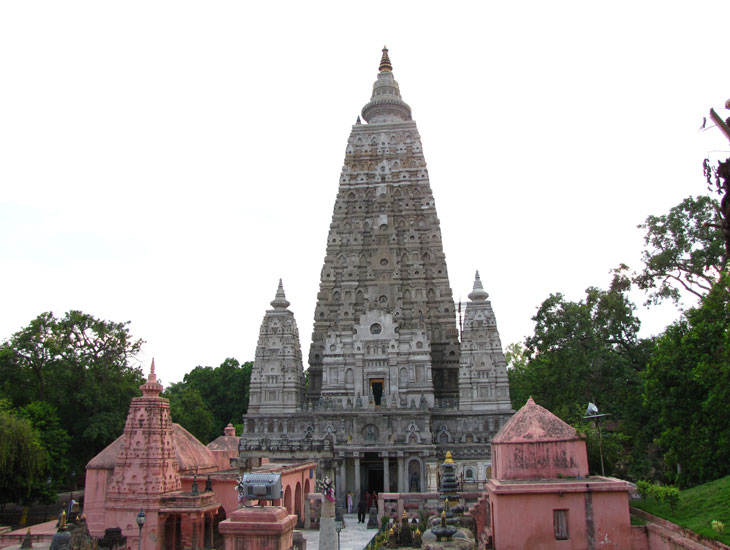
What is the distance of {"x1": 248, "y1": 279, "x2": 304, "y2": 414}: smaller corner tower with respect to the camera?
4339cm

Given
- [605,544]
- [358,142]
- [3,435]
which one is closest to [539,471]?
[605,544]

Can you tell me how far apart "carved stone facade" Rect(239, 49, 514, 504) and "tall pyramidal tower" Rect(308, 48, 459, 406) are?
0.29ft

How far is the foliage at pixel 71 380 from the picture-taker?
4000 centimetres

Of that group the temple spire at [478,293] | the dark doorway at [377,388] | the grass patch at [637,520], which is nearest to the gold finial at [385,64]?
the temple spire at [478,293]

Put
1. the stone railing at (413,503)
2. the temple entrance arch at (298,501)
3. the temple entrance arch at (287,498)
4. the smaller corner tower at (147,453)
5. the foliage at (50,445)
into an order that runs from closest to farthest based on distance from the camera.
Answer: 1. the smaller corner tower at (147,453)
2. the temple entrance arch at (287,498)
3. the stone railing at (413,503)
4. the temple entrance arch at (298,501)
5. the foliage at (50,445)

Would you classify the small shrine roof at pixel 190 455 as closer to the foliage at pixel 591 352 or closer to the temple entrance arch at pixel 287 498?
the temple entrance arch at pixel 287 498

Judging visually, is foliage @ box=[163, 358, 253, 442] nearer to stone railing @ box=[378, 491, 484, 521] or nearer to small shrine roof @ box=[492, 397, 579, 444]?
stone railing @ box=[378, 491, 484, 521]

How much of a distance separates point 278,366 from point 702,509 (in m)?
31.4

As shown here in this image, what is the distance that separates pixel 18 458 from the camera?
105 ft

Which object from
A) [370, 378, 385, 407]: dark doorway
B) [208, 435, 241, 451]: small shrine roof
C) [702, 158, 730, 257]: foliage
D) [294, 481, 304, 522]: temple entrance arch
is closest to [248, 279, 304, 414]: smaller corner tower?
[370, 378, 385, 407]: dark doorway

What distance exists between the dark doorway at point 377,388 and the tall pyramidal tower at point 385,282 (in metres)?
0.07

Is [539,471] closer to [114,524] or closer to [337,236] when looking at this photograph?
[114,524]

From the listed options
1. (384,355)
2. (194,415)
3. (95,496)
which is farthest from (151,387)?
(194,415)

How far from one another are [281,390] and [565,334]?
20.5 meters
